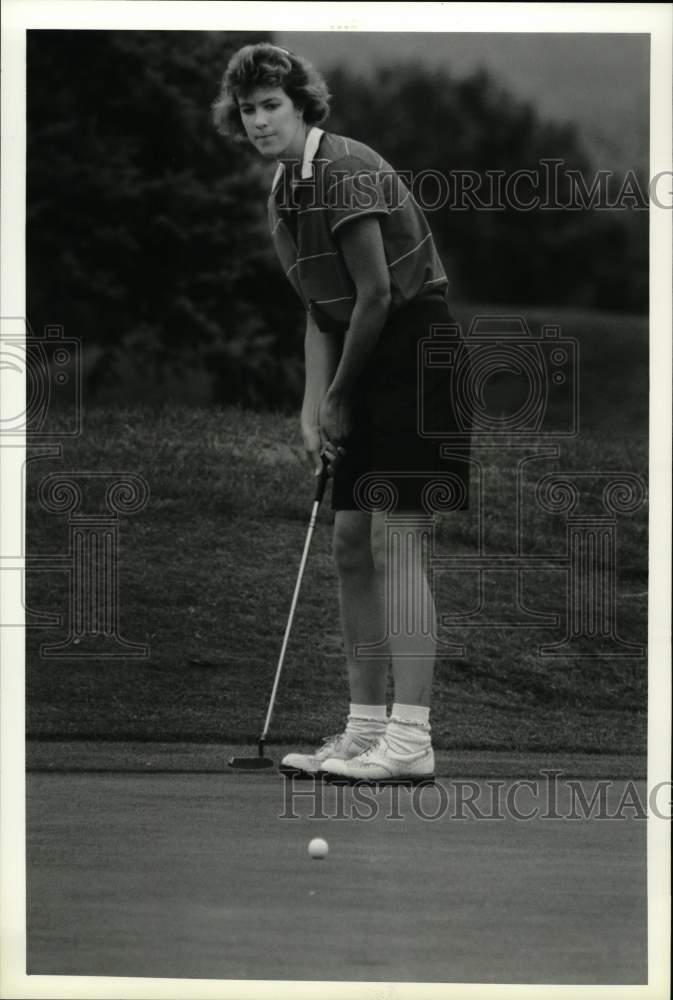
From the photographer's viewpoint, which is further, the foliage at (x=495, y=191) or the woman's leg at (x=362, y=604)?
the foliage at (x=495, y=191)

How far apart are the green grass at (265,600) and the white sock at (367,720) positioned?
91 cm

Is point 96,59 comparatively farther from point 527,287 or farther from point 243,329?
point 527,287

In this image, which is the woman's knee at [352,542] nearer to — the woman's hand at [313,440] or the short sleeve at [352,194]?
the woman's hand at [313,440]

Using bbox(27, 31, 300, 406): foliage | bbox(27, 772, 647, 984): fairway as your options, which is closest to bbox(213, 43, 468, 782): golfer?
bbox(27, 772, 647, 984): fairway

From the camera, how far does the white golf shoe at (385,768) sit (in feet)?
12.7

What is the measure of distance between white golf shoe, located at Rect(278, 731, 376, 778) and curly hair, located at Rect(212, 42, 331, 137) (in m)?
1.38

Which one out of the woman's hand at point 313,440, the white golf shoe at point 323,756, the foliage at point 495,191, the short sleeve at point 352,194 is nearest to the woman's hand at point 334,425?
the woman's hand at point 313,440

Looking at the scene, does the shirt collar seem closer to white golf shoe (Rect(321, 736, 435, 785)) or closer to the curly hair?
the curly hair

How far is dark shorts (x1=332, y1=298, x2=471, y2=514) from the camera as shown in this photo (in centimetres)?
398

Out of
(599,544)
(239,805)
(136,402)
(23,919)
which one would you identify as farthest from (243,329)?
(23,919)

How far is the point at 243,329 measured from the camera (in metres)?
6.07

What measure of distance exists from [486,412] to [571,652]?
814 mm

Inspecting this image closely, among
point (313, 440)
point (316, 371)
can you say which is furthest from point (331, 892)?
point (316, 371)

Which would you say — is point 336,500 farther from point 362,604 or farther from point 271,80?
point 271,80
